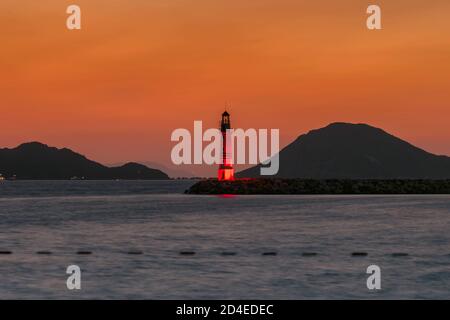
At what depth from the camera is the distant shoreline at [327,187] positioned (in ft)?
418

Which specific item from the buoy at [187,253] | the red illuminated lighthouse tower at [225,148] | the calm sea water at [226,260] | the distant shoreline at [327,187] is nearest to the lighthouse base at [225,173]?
the red illuminated lighthouse tower at [225,148]

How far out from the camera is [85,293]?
70.3ft

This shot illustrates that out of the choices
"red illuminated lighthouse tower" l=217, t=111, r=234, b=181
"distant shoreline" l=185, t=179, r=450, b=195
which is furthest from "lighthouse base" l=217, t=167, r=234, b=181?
"distant shoreline" l=185, t=179, r=450, b=195

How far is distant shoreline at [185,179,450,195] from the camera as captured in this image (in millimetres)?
127500

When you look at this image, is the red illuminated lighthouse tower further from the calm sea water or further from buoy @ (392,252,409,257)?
buoy @ (392,252,409,257)

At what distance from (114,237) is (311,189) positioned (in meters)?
90.5

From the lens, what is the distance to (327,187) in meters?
133

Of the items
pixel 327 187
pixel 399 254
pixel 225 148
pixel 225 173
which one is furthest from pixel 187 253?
pixel 327 187

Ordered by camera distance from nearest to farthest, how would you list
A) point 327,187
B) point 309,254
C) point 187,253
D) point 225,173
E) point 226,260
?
point 226,260 < point 309,254 < point 187,253 < point 225,173 < point 327,187

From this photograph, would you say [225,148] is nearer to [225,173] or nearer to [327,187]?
[225,173]

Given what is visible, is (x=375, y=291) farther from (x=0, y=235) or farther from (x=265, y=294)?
(x=0, y=235)

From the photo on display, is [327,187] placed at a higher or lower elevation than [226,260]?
lower

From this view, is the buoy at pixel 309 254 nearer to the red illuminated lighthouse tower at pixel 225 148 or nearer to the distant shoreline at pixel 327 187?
the red illuminated lighthouse tower at pixel 225 148
